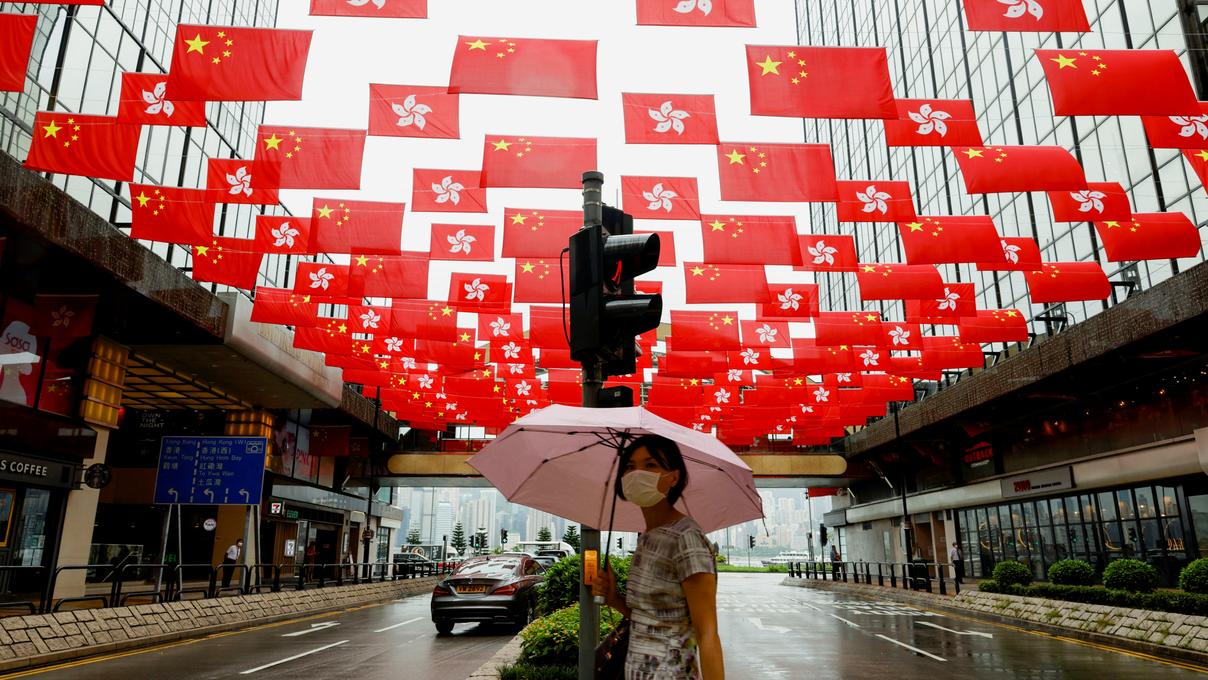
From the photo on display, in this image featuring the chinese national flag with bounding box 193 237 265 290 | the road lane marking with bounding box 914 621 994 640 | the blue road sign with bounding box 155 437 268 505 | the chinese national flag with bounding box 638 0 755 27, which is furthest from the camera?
the blue road sign with bounding box 155 437 268 505

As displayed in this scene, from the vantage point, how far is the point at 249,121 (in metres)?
28.7

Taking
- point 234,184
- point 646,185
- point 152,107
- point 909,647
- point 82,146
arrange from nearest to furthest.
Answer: point 152,107
point 82,146
point 234,184
point 646,185
point 909,647

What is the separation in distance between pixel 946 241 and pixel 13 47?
13.0m

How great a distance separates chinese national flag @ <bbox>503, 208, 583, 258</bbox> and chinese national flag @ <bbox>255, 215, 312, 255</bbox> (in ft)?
12.0

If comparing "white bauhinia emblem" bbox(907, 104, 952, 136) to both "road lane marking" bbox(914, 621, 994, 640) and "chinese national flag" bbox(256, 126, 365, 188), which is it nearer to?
"chinese national flag" bbox(256, 126, 365, 188)

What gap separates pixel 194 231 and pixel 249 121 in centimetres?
1955

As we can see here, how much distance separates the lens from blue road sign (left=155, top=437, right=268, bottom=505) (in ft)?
56.8

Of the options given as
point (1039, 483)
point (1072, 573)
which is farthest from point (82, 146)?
point (1039, 483)

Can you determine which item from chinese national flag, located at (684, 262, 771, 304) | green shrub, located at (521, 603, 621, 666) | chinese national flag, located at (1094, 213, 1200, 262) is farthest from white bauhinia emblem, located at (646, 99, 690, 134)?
chinese national flag, located at (1094, 213, 1200, 262)

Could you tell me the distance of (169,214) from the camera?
11.7m

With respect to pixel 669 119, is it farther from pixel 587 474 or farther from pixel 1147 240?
pixel 1147 240

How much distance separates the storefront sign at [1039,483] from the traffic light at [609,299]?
24.5 m

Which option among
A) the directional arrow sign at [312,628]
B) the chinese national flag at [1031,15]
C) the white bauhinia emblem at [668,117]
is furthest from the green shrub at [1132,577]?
the directional arrow sign at [312,628]

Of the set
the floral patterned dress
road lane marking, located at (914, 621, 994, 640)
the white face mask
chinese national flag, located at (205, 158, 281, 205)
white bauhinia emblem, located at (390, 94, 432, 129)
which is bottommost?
road lane marking, located at (914, 621, 994, 640)
